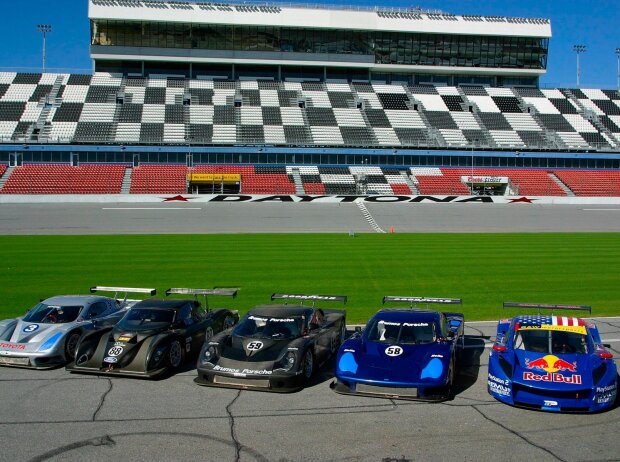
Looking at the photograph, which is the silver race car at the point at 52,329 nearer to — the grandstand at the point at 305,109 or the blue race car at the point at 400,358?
the blue race car at the point at 400,358

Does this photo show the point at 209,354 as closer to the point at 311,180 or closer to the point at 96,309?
the point at 96,309

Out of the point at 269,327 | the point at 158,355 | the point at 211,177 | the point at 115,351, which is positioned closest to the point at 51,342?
the point at 115,351

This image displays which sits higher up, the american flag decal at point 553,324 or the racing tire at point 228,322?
the american flag decal at point 553,324

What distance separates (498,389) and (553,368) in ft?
2.70

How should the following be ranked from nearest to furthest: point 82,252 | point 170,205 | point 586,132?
1. point 82,252
2. point 170,205
3. point 586,132

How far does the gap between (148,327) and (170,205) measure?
3797cm

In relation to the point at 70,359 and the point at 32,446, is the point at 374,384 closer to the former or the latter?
the point at 32,446

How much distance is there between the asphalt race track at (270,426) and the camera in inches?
263

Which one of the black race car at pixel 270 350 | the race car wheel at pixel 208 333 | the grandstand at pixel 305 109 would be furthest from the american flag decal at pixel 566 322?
the grandstand at pixel 305 109

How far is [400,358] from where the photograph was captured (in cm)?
907

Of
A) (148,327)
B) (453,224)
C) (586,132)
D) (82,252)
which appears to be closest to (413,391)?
(148,327)

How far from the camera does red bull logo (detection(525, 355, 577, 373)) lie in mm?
8344

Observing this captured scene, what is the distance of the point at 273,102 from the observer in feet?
208

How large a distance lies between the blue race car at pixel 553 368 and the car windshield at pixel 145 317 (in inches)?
225
